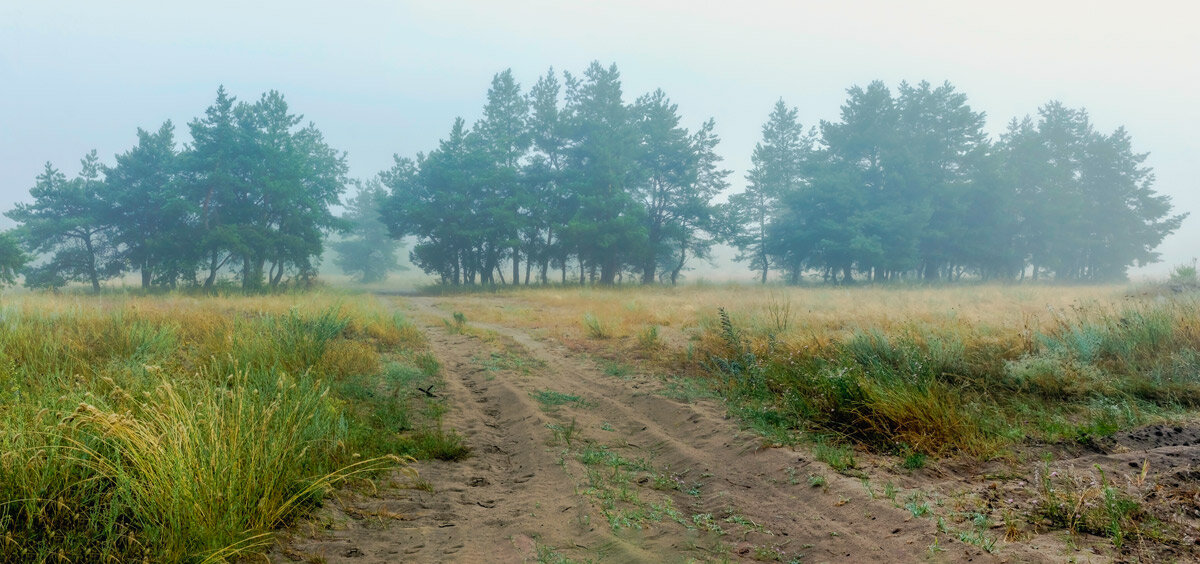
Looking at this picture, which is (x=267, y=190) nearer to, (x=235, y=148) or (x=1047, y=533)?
(x=235, y=148)

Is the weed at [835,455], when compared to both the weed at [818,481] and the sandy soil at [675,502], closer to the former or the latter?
the sandy soil at [675,502]

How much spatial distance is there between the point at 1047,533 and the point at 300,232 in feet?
126

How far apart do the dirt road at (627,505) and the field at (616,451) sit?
0.02 metres

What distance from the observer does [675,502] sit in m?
4.12

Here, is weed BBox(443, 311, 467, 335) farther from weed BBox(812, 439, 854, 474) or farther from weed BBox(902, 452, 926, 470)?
weed BBox(902, 452, 926, 470)

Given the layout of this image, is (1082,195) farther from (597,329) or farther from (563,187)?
(597,329)

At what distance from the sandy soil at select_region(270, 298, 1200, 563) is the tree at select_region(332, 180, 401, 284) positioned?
230 feet

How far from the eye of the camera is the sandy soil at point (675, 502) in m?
3.24

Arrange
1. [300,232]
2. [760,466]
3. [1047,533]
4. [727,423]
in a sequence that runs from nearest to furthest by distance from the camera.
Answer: [1047,533]
[760,466]
[727,423]
[300,232]

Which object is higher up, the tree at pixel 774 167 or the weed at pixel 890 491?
the tree at pixel 774 167

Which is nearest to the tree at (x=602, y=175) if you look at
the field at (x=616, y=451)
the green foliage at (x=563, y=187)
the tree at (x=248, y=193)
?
the green foliage at (x=563, y=187)

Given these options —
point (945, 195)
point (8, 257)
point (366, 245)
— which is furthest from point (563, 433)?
point (366, 245)

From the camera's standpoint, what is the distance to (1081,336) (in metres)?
7.31

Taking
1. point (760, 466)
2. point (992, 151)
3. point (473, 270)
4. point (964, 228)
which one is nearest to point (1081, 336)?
point (760, 466)
